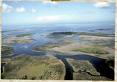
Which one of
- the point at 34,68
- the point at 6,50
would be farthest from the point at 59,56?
the point at 6,50

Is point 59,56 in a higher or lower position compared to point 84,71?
higher

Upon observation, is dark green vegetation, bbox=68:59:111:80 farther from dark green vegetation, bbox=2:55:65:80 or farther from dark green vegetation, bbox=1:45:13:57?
dark green vegetation, bbox=1:45:13:57

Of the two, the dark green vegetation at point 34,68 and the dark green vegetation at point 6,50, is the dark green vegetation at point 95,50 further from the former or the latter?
the dark green vegetation at point 6,50

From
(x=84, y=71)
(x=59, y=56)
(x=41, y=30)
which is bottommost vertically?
(x=84, y=71)

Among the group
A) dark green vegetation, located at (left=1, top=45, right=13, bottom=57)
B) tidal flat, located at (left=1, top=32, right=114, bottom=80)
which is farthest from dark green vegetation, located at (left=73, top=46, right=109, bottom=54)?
dark green vegetation, located at (left=1, top=45, right=13, bottom=57)

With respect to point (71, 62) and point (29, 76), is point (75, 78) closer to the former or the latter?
point (71, 62)

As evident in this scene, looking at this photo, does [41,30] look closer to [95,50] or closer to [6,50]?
[6,50]

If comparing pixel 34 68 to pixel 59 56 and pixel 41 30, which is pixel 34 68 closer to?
pixel 59 56

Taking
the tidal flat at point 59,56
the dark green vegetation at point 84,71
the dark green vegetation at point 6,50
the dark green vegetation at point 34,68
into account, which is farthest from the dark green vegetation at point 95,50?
the dark green vegetation at point 6,50
